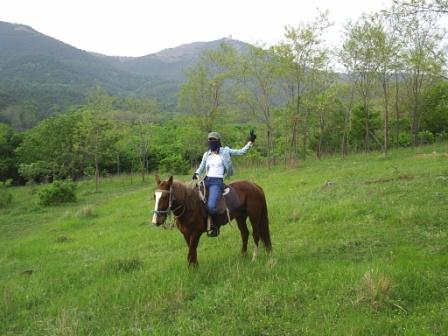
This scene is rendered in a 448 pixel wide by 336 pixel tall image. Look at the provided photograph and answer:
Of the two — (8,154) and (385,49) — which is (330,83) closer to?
(385,49)

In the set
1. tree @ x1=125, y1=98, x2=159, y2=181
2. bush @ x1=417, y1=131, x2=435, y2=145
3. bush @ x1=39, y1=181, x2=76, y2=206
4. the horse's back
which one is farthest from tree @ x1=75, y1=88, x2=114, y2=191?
bush @ x1=417, y1=131, x2=435, y2=145

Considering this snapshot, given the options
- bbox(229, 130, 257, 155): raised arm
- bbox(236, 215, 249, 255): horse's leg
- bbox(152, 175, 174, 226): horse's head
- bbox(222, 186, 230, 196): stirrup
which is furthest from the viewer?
bbox(236, 215, 249, 255): horse's leg

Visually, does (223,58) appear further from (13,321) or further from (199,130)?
(13,321)

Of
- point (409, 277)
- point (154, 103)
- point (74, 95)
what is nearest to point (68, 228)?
Result: point (409, 277)

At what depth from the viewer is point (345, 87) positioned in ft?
114

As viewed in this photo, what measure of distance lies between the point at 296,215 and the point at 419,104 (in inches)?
1150

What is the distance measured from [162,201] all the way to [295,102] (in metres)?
29.5

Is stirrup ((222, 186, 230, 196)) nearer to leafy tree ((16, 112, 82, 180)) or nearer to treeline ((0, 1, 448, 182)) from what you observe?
treeline ((0, 1, 448, 182))

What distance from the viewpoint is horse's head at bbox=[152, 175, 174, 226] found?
7.00 m

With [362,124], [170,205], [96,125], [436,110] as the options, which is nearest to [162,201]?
[170,205]

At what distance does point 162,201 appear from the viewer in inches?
280

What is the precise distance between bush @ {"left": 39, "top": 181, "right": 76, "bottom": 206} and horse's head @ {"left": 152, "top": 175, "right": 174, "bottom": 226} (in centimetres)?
2180

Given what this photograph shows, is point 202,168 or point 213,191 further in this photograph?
point 202,168

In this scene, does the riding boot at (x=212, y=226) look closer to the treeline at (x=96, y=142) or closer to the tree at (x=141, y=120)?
the treeline at (x=96, y=142)
